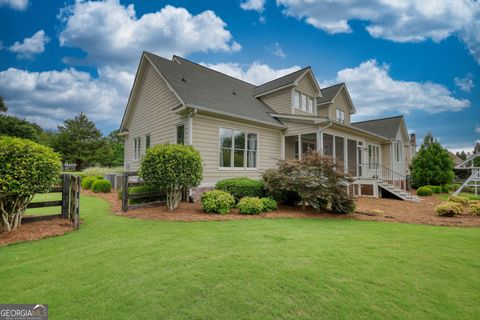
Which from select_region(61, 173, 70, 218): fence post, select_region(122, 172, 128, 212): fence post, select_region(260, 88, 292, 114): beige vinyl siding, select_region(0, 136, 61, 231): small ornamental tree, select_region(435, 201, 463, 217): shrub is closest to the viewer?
select_region(0, 136, 61, 231): small ornamental tree

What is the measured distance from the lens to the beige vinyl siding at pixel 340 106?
18.2 metres

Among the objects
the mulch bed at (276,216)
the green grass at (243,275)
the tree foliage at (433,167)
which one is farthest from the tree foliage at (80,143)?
the tree foliage at (433,167)

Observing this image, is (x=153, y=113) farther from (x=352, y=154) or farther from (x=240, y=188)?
(x=352, y=154)

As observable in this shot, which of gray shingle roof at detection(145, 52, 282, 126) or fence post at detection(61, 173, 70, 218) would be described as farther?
Result: gray shingle roof at detection(145, 52, 282, 126)

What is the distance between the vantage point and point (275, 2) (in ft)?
44.2

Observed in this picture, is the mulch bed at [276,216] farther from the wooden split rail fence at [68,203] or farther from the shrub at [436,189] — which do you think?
the shrub at [436,189]

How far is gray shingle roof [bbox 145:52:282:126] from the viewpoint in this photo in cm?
1039

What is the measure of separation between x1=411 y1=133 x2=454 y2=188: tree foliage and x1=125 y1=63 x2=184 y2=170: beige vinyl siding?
71.5 ft

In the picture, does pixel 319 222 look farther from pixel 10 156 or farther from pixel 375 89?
pixel 375 89

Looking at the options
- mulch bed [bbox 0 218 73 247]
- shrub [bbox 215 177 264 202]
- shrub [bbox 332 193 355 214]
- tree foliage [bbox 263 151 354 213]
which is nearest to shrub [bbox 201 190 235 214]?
shrub [bbox 215 177 264 202]

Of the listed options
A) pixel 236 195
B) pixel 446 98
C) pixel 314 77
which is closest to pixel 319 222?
pixel 236 195

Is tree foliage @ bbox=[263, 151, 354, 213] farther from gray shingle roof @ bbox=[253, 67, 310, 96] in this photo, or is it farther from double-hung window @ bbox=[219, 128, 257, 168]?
gray shingle roof @ bbox=[253, 67, 310, 96]

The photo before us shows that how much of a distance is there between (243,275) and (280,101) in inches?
536

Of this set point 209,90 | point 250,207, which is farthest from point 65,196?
point 209,90
